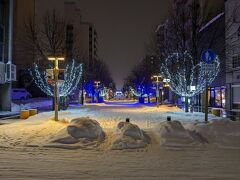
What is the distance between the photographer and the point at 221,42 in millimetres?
43344

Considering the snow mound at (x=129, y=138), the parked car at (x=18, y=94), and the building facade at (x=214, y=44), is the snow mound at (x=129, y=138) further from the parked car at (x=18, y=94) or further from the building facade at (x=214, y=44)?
the parked car at (x=18, y=94)

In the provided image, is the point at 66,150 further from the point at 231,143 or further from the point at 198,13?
the point at 198,13

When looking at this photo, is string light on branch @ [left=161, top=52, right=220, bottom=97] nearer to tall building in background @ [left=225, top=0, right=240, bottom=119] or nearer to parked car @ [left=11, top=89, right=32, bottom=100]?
tall building in background @ [left=225, top=0, right=240, bottom=119]

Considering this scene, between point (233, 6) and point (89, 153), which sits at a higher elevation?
point (233, 6)

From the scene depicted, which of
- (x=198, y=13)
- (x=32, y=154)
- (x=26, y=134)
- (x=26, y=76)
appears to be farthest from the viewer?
(x=26, y=76)

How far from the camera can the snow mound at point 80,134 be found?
1349cm

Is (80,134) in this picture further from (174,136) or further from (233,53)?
(233,53)

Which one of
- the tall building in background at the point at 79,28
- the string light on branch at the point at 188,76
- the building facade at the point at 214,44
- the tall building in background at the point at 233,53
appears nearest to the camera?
the string light on branch at the point at 188,76

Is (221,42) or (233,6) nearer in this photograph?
(233,6)

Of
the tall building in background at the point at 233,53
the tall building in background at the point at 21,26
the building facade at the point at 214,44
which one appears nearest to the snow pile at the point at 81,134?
the tall building in background at the point at 233,53

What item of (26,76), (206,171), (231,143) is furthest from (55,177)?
(26,76)

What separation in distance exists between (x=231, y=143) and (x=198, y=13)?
2613 cm

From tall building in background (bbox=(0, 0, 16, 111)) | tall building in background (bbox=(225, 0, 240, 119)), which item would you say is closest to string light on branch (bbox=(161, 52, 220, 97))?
tall building in background (bbox=(225, 0, 240, 119))

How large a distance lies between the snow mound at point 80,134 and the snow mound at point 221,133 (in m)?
3.58
